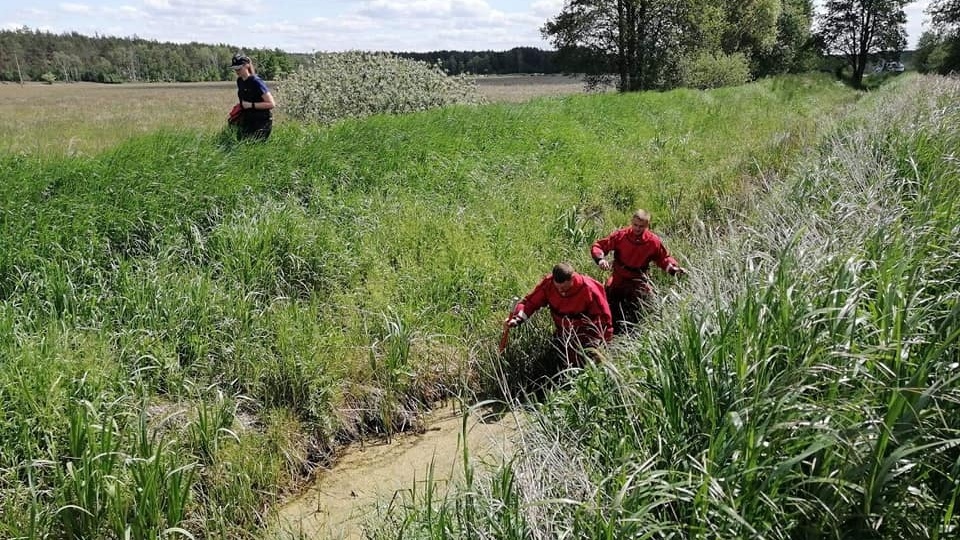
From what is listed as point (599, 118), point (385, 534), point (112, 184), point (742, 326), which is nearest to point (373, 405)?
point (385, 534)

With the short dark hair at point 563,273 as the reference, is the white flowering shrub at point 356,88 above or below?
above

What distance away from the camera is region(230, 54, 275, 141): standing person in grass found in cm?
746

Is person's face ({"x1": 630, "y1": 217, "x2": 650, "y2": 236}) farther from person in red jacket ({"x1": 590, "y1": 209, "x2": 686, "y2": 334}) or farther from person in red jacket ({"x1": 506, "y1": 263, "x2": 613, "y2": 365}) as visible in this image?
person in red jacket ({"x1": 506, "y1": 263, "x2": 613, "y2": 365})

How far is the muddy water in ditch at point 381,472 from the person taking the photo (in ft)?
12.0

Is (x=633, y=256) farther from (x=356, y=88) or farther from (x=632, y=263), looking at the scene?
(x=356, y=88)

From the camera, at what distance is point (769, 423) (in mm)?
A: 2332

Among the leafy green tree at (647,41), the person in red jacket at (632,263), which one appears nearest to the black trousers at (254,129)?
the person in red jacket at (632,263)

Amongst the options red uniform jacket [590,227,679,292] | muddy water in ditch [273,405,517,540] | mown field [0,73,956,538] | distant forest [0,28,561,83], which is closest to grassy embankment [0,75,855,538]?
mown field [0,73,956,538]

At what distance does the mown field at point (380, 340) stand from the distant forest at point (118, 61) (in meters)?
78.9

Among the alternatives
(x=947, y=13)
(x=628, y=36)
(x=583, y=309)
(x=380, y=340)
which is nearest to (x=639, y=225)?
(x=583, y=309)

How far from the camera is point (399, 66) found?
14680mm

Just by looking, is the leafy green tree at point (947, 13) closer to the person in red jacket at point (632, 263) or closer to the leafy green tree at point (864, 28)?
the leafy green tree at point (864, 28)

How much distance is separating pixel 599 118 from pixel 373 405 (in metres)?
11.0

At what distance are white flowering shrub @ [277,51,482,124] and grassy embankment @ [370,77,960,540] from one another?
37.2 feet
